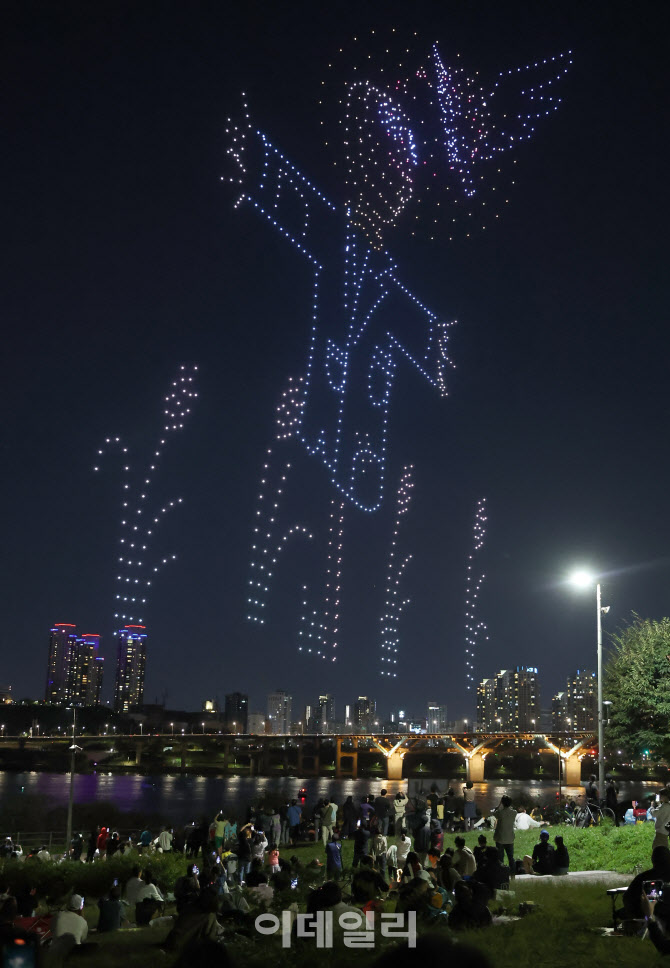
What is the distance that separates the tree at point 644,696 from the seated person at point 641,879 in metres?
19.9

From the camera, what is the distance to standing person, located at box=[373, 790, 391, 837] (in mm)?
19172

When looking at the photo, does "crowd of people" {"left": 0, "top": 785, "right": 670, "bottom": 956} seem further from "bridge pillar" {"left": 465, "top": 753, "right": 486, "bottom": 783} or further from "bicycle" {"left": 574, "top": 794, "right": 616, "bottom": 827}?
"bridge pillar" {"left": 465, "top": 753, "right": 486, "bottom": 783}

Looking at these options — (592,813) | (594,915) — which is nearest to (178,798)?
(592,813)

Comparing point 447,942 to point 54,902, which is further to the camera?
point 54,902

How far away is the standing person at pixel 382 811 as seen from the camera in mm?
19172

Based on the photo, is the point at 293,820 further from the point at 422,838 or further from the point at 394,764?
the point at 394,764

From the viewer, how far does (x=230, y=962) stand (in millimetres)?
3482

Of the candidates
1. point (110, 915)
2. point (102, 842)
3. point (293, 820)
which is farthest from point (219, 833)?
point (110, 915)

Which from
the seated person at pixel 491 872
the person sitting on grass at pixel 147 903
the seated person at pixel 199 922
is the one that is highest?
the seated person at pixel 199 922

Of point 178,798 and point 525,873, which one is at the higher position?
point 525,873

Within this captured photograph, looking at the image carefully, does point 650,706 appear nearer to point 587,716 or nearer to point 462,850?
point 462,850

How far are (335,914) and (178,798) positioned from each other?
74866 millimetres

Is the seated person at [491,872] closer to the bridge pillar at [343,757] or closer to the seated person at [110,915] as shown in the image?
the seated person at [110,915]

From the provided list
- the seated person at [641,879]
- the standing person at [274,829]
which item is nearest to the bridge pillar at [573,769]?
the standing person at [274,829]
